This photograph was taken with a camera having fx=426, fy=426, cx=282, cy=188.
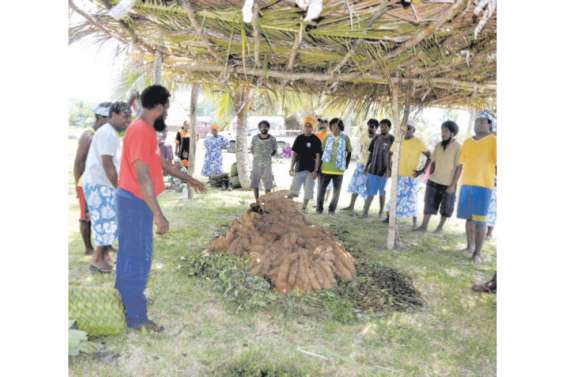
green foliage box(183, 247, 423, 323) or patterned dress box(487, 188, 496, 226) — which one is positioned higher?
patterned dress box(487, 188, 496, 226)

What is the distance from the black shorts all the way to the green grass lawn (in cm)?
189

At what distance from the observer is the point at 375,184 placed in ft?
27.7

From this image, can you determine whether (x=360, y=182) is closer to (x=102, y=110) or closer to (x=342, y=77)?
(x=342, y=77)

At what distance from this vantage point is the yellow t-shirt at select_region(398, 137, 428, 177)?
7.52 metres

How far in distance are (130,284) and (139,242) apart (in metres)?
0.36

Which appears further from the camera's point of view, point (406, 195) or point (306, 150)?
point (306, 150)

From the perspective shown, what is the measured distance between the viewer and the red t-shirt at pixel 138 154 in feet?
10.2

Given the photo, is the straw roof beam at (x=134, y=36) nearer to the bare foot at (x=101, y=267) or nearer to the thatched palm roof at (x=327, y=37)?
the thatched palm roof at (x=327, y=37)

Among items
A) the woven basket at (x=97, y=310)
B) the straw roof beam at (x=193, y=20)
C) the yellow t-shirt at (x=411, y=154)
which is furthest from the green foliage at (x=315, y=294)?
the yellow t-shirt at (x=411, y=154)

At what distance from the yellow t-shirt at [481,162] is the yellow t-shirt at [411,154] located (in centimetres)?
186

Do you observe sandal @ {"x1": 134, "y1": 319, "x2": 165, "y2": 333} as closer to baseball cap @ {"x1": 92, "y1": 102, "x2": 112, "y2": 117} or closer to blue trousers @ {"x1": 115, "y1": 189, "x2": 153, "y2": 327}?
blue trousers @ {"x1": 115, "y1": 189, "x2": 153, "y2": 327}

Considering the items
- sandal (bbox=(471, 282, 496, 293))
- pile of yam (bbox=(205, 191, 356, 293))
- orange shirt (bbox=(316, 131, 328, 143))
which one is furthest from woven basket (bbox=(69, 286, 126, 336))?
orange shirt (bbox=(316, 131, 328, 143))

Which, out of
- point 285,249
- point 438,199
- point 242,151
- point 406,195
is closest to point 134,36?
point 285,249

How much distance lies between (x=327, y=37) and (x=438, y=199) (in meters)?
4.17
